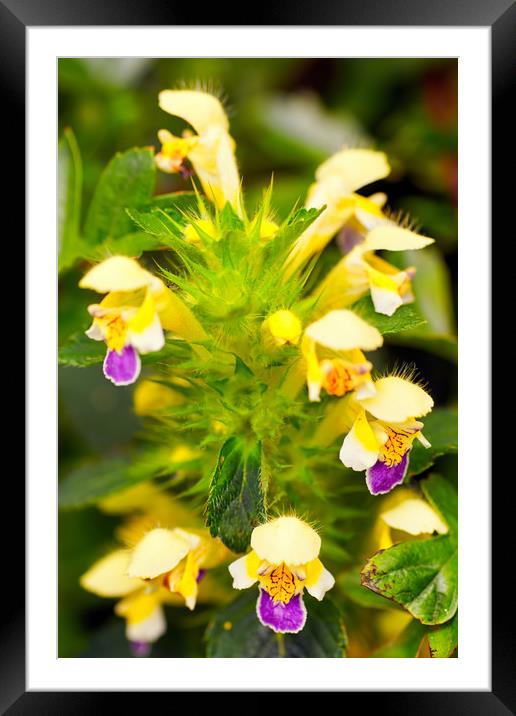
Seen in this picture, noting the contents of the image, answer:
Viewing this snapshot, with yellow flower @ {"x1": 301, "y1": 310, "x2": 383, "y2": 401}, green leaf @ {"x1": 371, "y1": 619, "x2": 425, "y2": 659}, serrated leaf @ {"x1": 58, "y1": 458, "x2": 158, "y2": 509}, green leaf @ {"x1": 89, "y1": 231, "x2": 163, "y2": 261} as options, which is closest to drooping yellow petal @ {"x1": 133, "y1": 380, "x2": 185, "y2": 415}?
serrated leaf @ {"x1": 58, "y1": 458, "x2": 158, "y2": 509}

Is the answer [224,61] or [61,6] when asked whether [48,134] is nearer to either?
[61,6]

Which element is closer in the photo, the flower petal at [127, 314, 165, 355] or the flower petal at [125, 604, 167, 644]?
the flower petal at [127, 314, 165, 355]

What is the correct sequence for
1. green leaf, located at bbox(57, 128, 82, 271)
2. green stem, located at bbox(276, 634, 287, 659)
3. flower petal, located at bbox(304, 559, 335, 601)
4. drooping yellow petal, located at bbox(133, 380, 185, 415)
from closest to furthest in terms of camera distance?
flower petal, located at bbox(304, 559, 335, 601), green stem, located at bbox(276, 634, 287, 659), drooping yellow petal, located at bbox(133, 380, 185, 415), green leaf, located at bbox(57, 128, 82, 271)

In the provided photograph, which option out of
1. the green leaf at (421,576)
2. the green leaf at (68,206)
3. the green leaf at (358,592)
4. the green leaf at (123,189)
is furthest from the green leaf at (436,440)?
the green leaf at (68,206)


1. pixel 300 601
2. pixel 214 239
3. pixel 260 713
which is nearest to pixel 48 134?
pixel 214 239

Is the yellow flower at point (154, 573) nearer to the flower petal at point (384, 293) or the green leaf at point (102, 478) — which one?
the green leaf at point (102, 478)

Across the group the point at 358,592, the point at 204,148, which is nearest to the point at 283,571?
the point at 358,592

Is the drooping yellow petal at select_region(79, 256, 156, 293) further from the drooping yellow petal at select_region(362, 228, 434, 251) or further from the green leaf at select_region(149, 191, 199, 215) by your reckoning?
the drooping yellow petal at select_region(362, 228, 434, 251)
